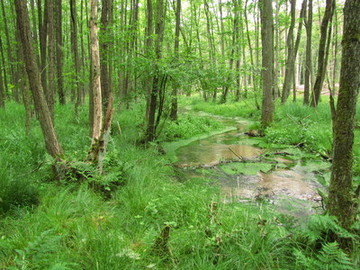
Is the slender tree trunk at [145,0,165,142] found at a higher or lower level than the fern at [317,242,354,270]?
higher

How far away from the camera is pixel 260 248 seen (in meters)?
2.38

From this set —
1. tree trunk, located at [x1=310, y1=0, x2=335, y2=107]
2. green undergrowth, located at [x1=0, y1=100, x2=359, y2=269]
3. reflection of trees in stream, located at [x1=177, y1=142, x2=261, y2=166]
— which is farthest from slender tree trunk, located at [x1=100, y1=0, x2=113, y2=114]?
tree trunk, located at [x1=310, y1=0, x2=335, y2=107]

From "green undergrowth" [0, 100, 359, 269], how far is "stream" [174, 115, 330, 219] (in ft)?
1.89

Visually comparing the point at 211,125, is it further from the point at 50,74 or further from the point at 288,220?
the point at 288,220

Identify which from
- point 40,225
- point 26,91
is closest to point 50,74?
point 26,91

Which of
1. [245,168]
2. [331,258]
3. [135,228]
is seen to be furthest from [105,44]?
[331,258]

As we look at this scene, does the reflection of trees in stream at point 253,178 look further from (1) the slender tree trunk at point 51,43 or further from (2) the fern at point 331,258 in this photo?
(1) the slender tree trunk at point 51,43

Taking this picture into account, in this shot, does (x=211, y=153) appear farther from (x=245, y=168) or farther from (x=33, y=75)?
(x=33, y=75)

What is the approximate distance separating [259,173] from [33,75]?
436 cm

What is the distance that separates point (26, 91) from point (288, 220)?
18.6 ft

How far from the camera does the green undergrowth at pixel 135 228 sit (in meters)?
2.14

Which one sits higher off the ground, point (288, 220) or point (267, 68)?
point (267, 68)

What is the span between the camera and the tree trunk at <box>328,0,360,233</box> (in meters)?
1.88

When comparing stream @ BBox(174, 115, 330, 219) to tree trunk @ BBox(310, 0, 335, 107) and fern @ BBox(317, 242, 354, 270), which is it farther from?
tree trunk @ BBox(310, 0, 335, 107)
